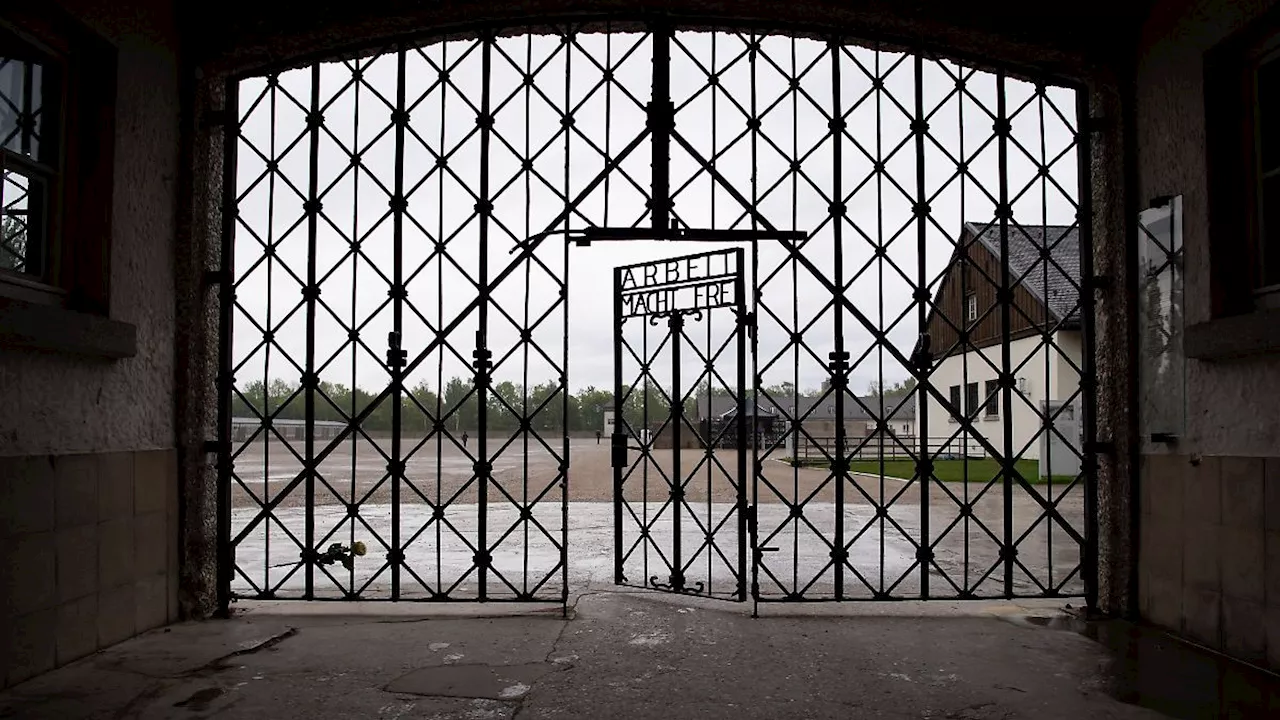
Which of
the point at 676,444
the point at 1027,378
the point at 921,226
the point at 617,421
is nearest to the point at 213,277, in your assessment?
the point at 617,421

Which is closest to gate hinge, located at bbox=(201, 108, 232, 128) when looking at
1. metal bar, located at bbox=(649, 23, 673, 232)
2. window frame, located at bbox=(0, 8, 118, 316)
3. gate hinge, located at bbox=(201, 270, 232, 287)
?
window frame, located at bbox=(0, 8, 118, 316)

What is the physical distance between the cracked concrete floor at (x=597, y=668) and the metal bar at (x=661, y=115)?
97.0 inches

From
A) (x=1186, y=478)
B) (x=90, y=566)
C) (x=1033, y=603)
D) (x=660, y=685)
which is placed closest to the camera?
(x=660, y=685)

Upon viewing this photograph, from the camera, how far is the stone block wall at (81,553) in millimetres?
3584

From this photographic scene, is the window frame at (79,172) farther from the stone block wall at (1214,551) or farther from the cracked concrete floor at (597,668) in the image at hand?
the stone block wall at (1214,551)

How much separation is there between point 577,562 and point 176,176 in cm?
416

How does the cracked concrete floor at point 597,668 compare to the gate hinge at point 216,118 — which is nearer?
the cracked concrete floor at point 597,668

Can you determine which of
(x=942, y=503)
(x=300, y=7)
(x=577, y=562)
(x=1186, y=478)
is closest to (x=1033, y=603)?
(x=1186, y=478)

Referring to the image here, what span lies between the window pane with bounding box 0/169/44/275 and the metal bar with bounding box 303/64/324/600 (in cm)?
137

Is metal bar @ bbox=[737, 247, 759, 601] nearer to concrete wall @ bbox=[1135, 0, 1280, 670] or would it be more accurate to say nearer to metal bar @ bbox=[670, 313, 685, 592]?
metal bar @ bbox=[670, 313, 685, 592]

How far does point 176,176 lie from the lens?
16.1 ft

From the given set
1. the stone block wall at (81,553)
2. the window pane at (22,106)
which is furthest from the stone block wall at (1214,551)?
the window pane at (22,106)

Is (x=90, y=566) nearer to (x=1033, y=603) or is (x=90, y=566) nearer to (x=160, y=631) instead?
(x=160, y=631)

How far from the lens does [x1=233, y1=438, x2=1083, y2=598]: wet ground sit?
5.07m
